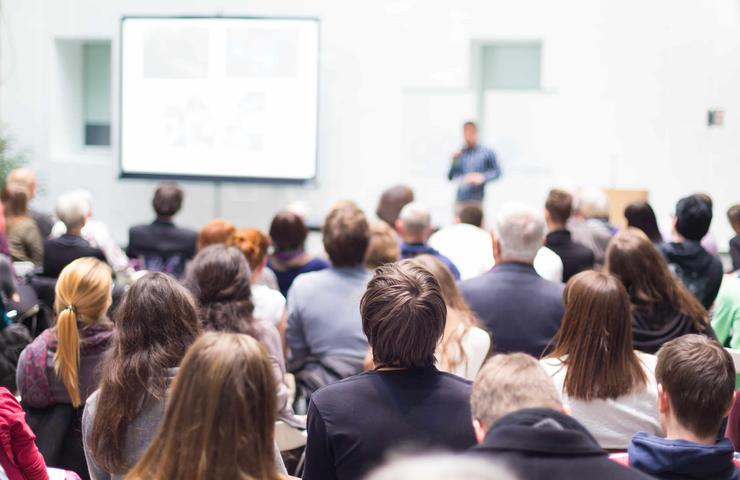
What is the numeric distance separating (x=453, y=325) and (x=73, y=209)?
315 cm

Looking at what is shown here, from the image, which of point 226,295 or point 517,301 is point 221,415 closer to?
point 226,295

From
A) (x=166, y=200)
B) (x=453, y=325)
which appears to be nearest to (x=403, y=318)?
(x=453, y=325)

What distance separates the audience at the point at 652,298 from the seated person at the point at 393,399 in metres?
1.61

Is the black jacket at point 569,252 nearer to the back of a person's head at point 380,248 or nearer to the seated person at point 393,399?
the back of a person's head at point 380,248

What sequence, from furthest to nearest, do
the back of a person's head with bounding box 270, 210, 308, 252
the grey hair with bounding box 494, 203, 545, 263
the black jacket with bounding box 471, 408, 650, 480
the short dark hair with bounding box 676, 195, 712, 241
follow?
the back of a person's head with bounding box 270, 210, 308, 252 → the short dark hair with bounding box 676, 195, 712, 241 → the grey hair with bounding box 494, 203, 545, 263 → the black jacket with bounding box 471, 408, 650, 480

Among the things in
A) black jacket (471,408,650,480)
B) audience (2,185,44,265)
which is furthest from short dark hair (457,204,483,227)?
black jacket (471,408,650,480)

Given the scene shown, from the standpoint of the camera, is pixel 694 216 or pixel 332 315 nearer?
pixel 332 315

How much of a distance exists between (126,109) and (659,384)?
27.9 feet

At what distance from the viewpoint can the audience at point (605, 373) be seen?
281cm

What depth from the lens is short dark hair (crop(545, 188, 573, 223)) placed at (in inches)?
201

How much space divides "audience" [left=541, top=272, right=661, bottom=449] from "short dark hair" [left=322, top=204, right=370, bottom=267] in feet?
4.74

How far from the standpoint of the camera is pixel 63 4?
10820 millimetres

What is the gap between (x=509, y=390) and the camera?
1.60 metres

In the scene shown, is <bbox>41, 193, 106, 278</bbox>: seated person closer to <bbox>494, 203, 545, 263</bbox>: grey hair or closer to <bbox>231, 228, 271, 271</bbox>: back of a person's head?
<bbox>231, 228, 271, 271</bbox>: back of a person's head
